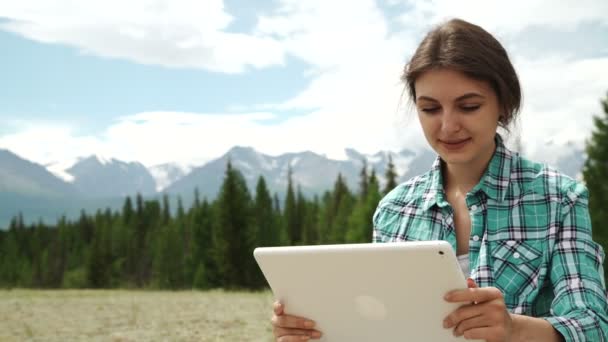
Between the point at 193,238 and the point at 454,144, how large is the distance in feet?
185

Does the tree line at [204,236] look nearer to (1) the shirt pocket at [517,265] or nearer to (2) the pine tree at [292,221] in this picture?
(2) the pine tree at [292,221]

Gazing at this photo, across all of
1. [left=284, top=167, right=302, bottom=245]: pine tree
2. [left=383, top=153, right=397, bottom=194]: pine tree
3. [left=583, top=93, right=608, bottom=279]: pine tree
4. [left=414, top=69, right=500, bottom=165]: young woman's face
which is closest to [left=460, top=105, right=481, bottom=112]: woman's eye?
[left=414, top=69, right=500, bottom=165]: young woman's face

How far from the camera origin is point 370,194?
4200cm

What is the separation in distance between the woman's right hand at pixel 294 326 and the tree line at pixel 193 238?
1440 inches

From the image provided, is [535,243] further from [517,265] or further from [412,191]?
[412,191]

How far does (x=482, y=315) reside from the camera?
6.10 feet

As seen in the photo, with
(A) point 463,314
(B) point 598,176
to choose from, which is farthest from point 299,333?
(B) point 598,176

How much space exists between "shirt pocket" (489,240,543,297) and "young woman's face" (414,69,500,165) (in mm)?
374

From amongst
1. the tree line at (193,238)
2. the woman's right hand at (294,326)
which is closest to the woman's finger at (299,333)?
the woman's right hand at (294,326)

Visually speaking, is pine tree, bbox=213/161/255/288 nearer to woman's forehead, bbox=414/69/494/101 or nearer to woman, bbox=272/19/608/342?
woman, bbox=272/19/608/342

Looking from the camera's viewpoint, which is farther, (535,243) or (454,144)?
(454,144)

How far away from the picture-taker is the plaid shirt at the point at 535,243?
6.92ft

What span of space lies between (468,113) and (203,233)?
55559mm

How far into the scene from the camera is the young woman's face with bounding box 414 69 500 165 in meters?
2.26
